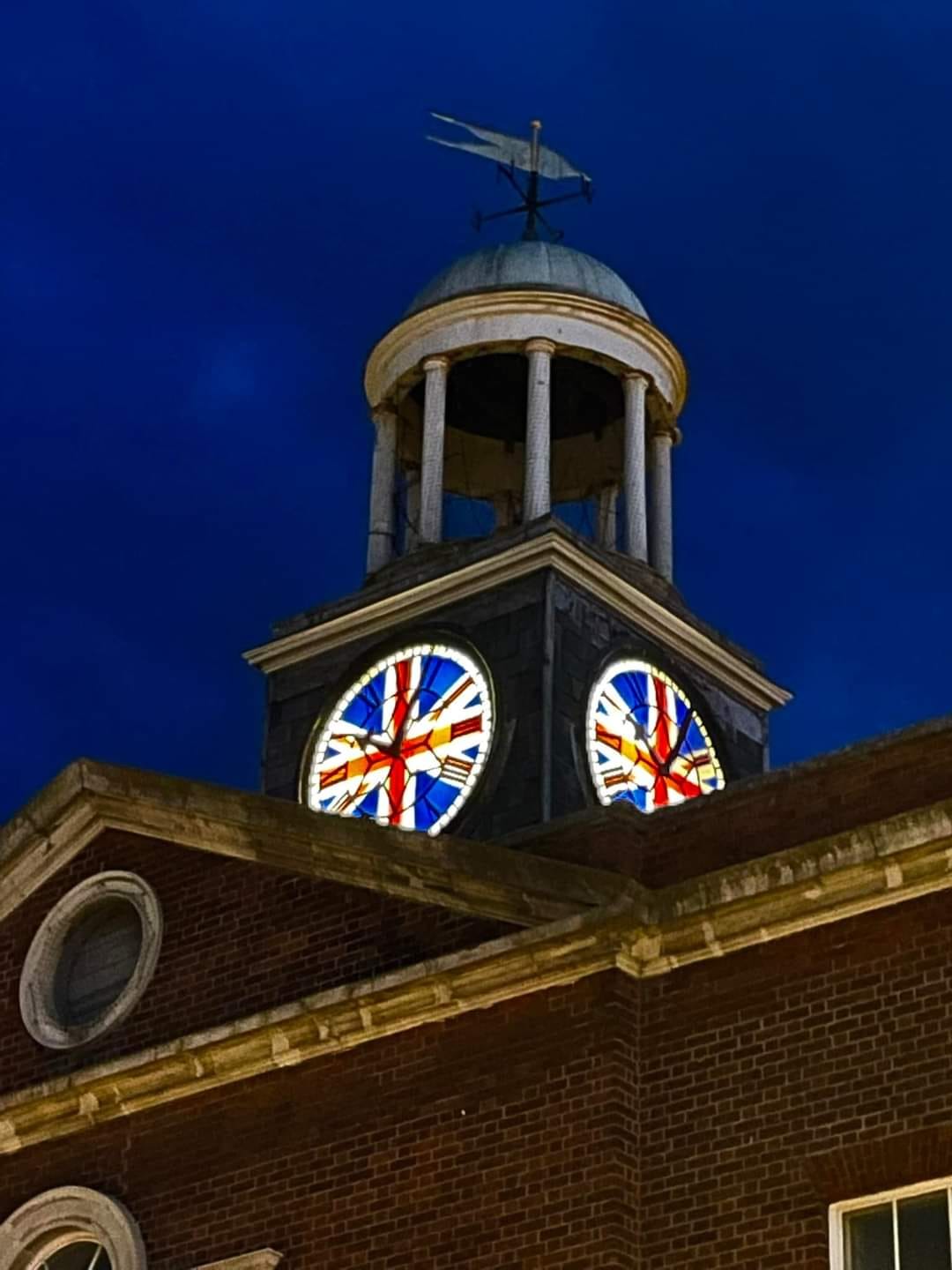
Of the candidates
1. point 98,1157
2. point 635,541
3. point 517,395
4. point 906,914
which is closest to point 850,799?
point 906,914

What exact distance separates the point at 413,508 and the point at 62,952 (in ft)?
29.4

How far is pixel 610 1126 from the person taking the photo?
20.9 meters

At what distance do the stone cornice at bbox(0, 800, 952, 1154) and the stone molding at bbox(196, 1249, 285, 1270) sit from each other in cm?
132

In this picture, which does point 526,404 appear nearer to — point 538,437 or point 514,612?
point 538,437

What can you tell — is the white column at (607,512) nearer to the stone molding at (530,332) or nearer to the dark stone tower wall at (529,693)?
the stone molding at (530,332)

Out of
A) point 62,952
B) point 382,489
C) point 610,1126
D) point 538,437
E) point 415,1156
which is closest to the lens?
point 610,1126

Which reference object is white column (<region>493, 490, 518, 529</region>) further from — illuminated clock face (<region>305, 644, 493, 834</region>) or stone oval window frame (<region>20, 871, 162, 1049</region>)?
stone oval window frame (<region>20, 871, 162, 1049</region>)

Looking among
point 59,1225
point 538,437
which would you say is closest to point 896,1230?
point 59,1225

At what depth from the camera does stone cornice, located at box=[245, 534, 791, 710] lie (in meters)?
29.1

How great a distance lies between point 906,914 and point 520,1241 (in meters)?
3.30

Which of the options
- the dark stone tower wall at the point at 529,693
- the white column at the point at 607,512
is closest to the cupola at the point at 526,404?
the white column at the point at 607,512

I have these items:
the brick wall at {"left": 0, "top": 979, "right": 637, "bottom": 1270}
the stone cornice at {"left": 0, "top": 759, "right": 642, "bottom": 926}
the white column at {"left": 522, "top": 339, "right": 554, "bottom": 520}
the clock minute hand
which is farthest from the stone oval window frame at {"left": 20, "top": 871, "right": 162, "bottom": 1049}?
the white column at {"left": 522, "top": 339, "right": 554, "bottom": 520}

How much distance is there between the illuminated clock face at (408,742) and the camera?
92.5 ft

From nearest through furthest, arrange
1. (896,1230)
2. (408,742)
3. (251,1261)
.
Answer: (896,1230) → (251,1261) → (408,742)
